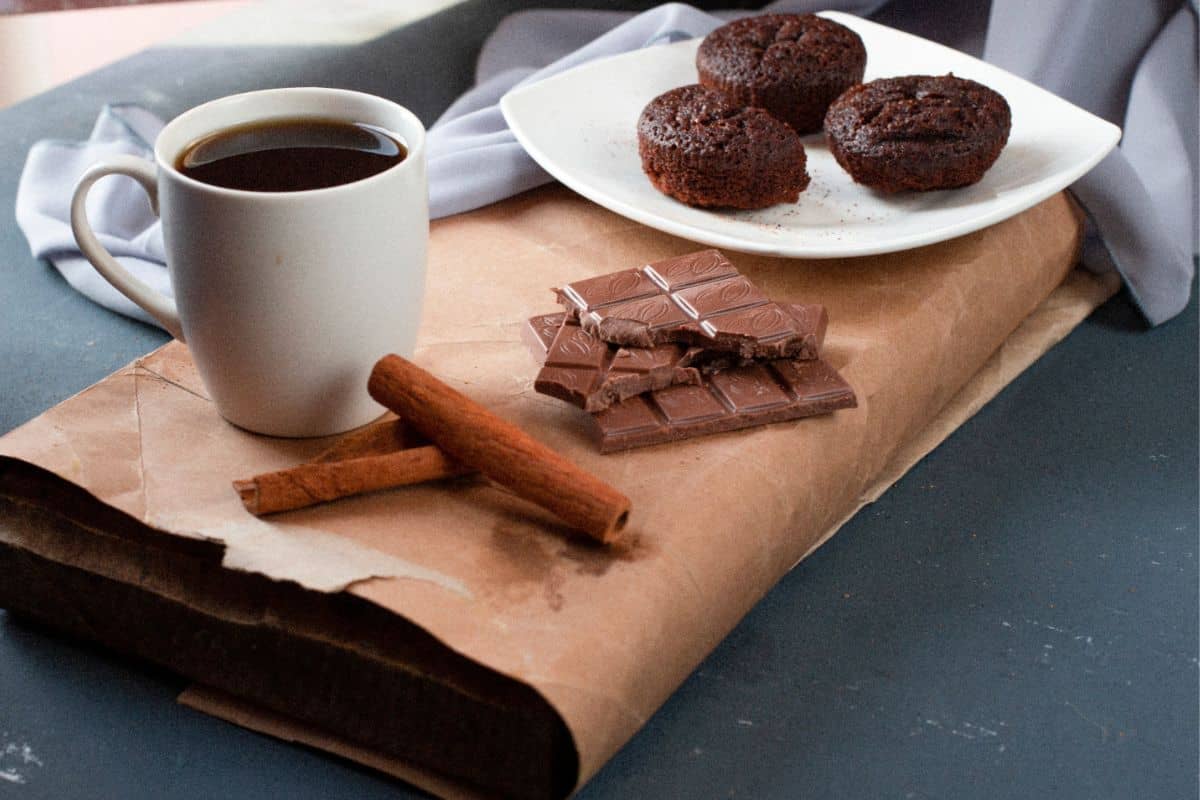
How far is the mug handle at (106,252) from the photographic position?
0.89 m

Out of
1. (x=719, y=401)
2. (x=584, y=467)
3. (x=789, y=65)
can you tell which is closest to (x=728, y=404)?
(x=719, y=401)

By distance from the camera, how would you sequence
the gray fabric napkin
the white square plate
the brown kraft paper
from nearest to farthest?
1. the brown kraft paper
2. the white square plate
3. the gray fabric napkin

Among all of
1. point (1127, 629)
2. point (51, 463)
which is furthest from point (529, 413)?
point (1127, 629)

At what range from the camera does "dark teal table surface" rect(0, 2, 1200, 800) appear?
0.81m

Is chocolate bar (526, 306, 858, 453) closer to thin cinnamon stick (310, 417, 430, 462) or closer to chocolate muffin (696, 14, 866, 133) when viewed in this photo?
thin cinnamon stick (310, 417, 430, 462)

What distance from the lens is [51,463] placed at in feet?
2.91

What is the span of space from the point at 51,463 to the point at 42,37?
2.20 meters

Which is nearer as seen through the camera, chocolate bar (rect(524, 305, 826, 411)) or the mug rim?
the mug rim

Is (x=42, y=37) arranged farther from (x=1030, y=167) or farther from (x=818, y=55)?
(x=1030, y=167)

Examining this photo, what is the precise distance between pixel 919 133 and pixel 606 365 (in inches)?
20.1

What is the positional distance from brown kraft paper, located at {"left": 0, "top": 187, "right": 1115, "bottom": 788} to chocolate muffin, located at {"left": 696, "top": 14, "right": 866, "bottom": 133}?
0.28 meters

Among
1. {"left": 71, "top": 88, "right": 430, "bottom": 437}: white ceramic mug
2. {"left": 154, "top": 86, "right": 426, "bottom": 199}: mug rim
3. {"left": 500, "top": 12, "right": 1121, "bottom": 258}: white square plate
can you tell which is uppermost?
{"left": 154, "top": 86, "right": 426, "bottom": 199}: mug rim

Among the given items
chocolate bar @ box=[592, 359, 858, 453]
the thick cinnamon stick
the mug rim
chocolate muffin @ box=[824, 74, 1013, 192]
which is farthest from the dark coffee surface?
chocolate muffin @ box=[824, 74, 1013, 192]

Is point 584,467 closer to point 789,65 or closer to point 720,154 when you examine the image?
point 720,154
